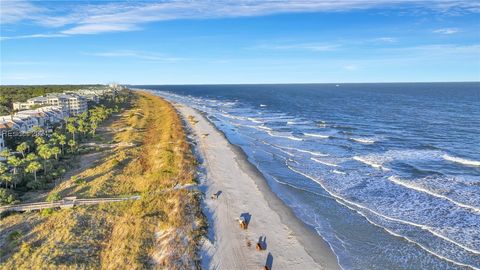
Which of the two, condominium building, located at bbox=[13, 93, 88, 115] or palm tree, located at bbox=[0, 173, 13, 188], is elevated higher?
condominium building, located at bbox=[13, 93, 88, 115]

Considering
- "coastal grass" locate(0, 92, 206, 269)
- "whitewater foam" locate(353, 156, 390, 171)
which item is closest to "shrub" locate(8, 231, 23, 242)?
"coastal grass" locate(0, 92, 206, 269)

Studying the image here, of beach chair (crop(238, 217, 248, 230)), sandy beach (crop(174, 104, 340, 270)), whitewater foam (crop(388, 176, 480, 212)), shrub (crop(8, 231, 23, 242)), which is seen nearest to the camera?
sandy beach (crop(174, 104, 340, 270))

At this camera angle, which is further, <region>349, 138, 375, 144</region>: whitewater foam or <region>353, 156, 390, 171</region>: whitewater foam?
<region>349, 138, 375, 144</region>: whitewater foam

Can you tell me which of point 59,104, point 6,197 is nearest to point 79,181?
point 6,197

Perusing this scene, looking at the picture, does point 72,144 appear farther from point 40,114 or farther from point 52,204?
point 40,114

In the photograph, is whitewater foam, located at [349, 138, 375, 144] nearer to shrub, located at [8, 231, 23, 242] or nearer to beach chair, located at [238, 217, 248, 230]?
beach chair, located at [238, 217, 248, 230]

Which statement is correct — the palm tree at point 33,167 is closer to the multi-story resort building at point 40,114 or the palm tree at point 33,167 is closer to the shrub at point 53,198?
the shrub at point 53,198
